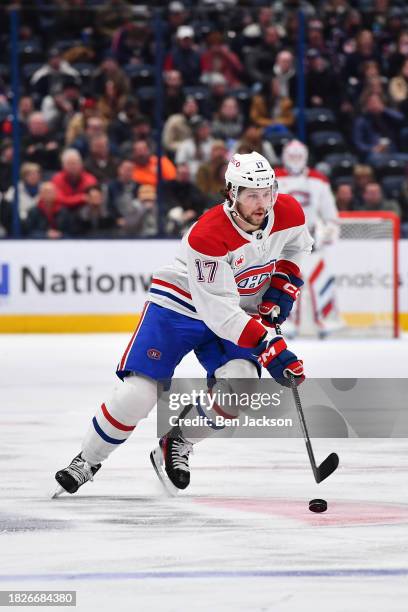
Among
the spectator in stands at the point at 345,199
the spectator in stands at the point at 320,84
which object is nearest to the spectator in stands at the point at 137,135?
the spectator in stands at the point at 320,84

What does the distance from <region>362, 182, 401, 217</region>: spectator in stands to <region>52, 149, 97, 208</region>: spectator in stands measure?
6.49 feet

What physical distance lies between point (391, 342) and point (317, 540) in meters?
6.01

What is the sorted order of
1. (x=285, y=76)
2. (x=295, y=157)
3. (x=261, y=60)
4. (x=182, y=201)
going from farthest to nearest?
(x=261, y=60)
(x=285, y=76)
(x=182, y=201)
(x=295, y=157)

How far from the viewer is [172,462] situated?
421 cm

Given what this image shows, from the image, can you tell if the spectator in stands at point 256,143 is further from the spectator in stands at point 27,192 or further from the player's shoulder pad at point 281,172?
the spectator in stands at point 27,192

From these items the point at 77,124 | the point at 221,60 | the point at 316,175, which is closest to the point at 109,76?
the point at 77,124

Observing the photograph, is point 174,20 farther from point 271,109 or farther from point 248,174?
point 248,174

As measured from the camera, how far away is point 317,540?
3455mm

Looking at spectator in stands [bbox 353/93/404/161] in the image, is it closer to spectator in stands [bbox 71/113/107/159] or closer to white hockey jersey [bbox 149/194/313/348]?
spectator in stands [bbox 71/113/107/159]

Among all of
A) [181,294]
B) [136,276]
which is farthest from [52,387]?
[136,276]

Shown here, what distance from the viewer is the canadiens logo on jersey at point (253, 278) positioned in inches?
166

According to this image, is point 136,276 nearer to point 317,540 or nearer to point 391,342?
point 391,342

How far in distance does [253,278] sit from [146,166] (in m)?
6.08

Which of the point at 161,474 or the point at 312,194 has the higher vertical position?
the point at 161,474
